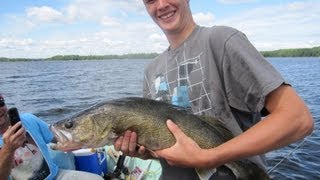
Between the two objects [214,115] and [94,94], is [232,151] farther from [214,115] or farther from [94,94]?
[94,94]

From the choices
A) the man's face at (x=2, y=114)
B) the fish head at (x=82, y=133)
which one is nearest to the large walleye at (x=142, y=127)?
the fish head at (x=82, y=133)

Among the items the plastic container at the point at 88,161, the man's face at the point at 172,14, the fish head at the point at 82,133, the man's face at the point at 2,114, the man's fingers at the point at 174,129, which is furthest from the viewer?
the plastic container at the point at 88,161

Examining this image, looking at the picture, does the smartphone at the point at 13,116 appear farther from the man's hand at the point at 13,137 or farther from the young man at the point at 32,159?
the young man at the point at 32,159

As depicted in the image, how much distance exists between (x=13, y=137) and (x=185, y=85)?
161 inches

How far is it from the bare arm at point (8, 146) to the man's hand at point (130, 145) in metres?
3.40

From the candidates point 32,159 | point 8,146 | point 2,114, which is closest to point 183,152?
Result: point 8,146

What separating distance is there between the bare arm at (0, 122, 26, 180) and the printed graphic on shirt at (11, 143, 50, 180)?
1.86 ft

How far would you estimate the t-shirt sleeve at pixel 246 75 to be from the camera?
2623 millimetres

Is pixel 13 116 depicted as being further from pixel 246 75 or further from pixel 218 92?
pixel 246 75

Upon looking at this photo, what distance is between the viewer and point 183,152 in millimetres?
2867

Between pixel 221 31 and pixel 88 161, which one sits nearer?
pixel 221 31

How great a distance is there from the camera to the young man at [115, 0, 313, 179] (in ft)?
8.50

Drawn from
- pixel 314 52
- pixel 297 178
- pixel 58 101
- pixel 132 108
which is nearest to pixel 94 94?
pixel 58 101

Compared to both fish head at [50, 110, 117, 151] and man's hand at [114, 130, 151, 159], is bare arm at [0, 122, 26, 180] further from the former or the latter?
man's hand at [114, 130, 151, 159]
